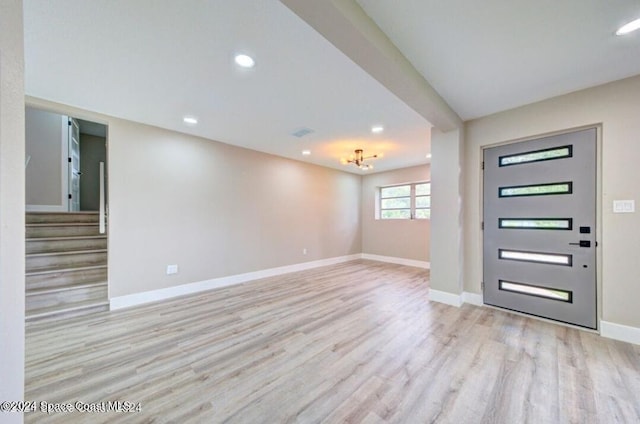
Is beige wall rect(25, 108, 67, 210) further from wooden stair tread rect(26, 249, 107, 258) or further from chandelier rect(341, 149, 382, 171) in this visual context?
chandelier rect(341, 149, 382, 171)

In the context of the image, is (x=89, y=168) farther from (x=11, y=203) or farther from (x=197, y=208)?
(x=11, y=203)

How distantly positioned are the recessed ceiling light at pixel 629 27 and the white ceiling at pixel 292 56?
0.17ft

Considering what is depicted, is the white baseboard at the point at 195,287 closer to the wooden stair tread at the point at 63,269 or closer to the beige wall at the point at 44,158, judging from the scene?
the wooden stair tread at the point at 63,269

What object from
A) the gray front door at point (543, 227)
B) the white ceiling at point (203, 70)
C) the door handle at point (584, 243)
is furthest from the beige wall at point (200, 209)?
the door handle at point (584, 243)

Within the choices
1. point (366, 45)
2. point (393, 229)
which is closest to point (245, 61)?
point (366, 45)

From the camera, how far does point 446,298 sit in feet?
11.4

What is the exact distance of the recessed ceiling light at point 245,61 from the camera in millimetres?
2053

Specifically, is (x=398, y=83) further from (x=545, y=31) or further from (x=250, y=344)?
(x=250, y=344)

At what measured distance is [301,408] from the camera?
161 centimetres

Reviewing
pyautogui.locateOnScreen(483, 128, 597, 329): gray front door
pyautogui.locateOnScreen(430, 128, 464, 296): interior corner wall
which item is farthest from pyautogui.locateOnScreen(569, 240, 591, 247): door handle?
pyautogui.locateOnScreen(430, 128, 464, 296): interior corner wall

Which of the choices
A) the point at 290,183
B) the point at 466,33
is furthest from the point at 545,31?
the point at 290,183

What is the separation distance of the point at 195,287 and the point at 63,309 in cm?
151

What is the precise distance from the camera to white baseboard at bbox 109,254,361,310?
3371 millimetres

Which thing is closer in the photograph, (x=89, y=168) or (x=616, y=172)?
(x=616, y=172)
